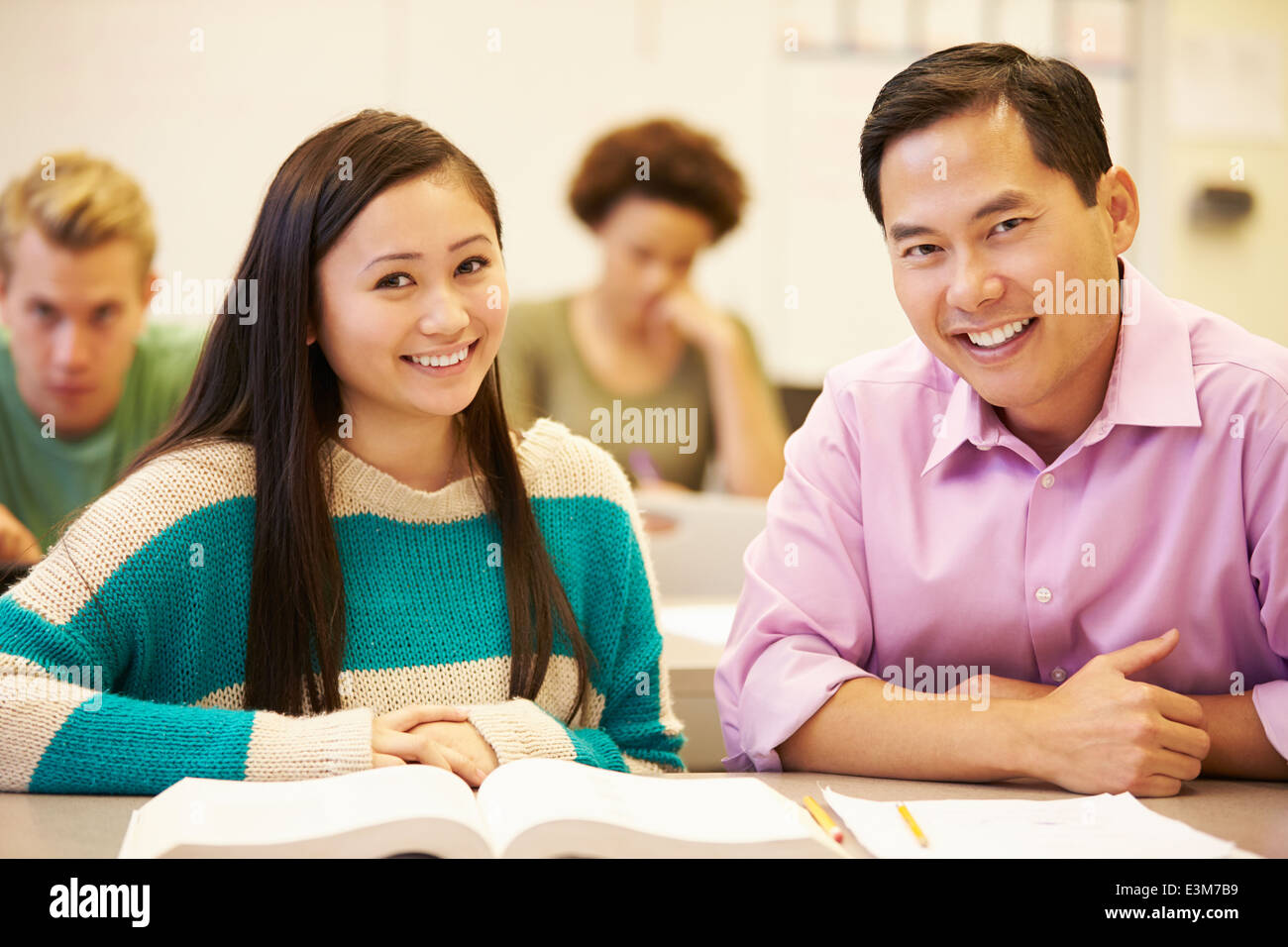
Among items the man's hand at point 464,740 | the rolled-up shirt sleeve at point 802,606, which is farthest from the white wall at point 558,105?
the man's hand at point 464,740

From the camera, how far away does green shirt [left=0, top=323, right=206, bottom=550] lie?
10.7 ft

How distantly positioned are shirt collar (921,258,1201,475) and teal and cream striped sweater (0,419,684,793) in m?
0.45

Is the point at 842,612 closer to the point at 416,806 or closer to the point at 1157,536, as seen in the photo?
the point at 1157,536

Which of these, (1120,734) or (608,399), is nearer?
(1120,734)

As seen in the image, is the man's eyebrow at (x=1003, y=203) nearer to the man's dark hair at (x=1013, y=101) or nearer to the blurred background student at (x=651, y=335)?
the man's dark hair at (x=1013, y=101)

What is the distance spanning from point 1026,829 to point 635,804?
0.33 meters

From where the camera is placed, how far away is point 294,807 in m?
0.99

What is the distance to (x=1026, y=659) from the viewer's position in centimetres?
141

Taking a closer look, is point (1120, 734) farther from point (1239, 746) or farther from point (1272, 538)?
point (1272, 538)

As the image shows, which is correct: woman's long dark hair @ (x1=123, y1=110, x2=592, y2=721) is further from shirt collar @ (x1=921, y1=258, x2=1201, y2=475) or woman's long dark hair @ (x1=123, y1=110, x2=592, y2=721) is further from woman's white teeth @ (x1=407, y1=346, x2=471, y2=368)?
shirt collar @ (x1=921, y1=258, x2=1201, y2=475)

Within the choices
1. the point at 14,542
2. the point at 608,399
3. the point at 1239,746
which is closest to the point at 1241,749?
the point at 1239,746

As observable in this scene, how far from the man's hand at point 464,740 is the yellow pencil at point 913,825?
0.41 meters

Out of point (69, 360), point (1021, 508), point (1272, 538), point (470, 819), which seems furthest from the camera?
point (69, 360)
